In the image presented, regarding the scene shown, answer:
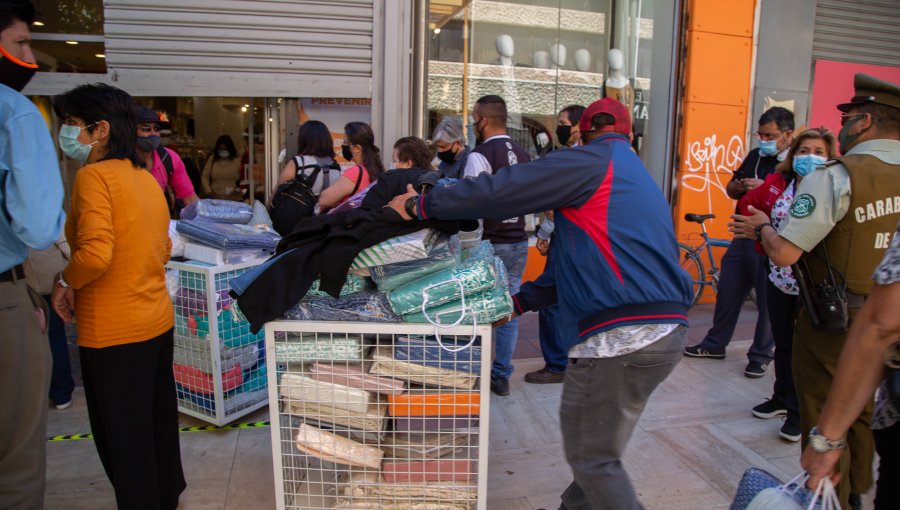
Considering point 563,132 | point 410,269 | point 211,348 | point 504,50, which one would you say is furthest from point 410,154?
point 504,50

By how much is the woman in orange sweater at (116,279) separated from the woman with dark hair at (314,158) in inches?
86.9

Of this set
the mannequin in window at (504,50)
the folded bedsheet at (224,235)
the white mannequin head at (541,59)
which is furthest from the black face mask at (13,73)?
the white mannequin head at (541,59)

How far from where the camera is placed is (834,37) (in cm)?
746

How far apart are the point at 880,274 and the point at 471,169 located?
276 cm

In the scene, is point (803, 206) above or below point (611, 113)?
below

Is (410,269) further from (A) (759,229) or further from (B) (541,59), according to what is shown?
(B) (541,59)

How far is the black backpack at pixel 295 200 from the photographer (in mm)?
4633

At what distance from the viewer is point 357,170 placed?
15.2ft

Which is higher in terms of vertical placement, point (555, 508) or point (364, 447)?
point (364, 447)

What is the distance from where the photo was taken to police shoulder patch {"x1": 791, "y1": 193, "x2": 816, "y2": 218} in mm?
2531

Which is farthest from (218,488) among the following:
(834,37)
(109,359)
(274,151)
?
(834,37)

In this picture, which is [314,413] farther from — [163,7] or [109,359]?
[163,7]

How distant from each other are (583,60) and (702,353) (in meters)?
3.98

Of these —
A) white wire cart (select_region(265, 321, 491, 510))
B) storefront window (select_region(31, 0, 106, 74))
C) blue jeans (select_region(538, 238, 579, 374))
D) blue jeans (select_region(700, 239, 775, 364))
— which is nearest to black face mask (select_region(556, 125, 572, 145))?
blue jeans (select_region(538, 238, 579, 374))
